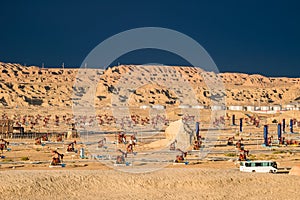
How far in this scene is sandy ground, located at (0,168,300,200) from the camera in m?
21.5

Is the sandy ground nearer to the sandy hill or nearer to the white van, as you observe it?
the white van

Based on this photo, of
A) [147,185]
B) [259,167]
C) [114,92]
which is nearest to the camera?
[147,185]

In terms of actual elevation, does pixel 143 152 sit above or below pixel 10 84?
below

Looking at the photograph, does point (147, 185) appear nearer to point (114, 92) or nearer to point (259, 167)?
point (259, 167)

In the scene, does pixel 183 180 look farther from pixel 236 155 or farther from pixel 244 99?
pixel 244 99

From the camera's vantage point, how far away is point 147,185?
22781mm

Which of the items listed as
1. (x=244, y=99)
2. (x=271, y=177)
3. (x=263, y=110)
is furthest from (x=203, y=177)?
(x=244, y=99)

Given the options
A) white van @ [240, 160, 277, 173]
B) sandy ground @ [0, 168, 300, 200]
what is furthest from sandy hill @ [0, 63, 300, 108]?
sandy ground @ [0, 168, 300, 200]

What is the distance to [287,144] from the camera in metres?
48.2

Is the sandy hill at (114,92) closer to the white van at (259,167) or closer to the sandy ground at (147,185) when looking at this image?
the white van at (259,167)

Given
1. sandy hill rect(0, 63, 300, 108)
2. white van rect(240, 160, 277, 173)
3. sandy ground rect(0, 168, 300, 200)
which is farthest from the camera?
sandy hill rect(0, 63, 300, 108)

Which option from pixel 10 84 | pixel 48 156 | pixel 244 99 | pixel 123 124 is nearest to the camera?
pixel 48 156

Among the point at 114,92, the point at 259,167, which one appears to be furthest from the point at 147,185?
the point at 114,92

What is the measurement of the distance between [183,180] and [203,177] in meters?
0.93
